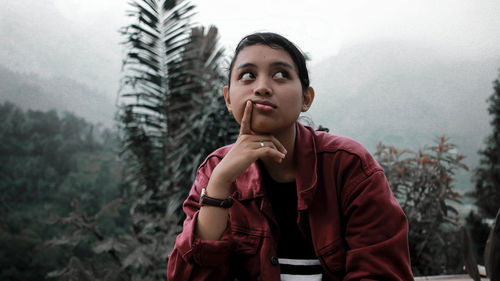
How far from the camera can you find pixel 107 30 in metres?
2.75

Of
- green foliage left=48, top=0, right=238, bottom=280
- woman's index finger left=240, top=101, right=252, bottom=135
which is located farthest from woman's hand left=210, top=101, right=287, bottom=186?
green foliage left=48, top=0, right=238, bottom=280

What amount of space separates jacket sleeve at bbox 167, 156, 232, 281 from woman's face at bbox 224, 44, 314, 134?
306 millimetres

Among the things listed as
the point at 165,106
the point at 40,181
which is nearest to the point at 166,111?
the point at 165,106

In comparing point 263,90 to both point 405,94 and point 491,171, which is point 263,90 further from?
point 491,171

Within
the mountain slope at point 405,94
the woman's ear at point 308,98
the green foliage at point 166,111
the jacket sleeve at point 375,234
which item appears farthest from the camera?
the mountain slope at point 405,94

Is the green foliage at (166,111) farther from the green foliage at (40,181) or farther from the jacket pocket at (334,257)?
the jacket pocket at (334,257)

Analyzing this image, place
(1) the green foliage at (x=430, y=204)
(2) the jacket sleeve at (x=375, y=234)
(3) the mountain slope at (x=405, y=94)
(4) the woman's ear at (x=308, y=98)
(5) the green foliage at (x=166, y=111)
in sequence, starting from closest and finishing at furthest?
(2) the jacket sleeve at (x=375, y=234)
(4) the woman's ear at (x=308, y=98)
(1) the green foliage at (x=430, y=204)
(5) the green foliage at (x=166, y=111)
(3) the mountain slope at (x=405, y=94)

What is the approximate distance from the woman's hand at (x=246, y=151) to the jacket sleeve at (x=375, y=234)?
0.71ft

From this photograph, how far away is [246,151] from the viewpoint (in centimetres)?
80

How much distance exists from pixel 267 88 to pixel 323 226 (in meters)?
0.37

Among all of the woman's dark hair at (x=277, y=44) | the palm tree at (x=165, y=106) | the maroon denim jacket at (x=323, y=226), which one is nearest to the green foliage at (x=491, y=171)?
the palm tree at (x=165, y=106)

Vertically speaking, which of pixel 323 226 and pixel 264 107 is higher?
pixel 264 107

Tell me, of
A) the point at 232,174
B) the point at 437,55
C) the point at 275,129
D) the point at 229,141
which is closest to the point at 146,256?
the point at 229,141

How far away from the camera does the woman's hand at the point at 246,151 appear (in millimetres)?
783
